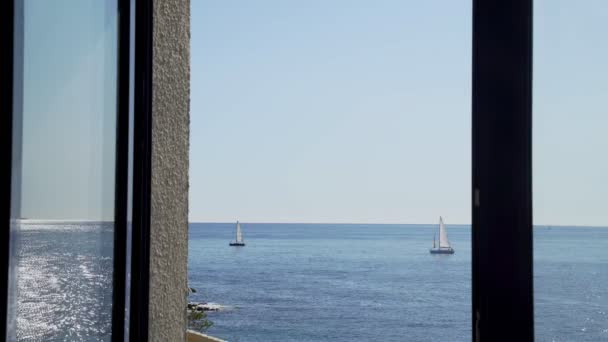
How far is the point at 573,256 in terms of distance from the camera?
2.16 ft

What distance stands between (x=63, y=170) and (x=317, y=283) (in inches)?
827

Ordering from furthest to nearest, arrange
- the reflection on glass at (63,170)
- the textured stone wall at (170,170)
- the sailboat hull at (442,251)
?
the sailboat hull at (442,251)
the textured stone wall at (170,170)
the reflection on glass at (63,170)

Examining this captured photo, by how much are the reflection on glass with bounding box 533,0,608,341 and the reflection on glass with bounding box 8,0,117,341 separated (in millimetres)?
583

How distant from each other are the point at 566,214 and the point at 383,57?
84.6 feet

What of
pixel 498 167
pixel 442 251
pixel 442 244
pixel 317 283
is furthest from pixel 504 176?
pixel 442 251

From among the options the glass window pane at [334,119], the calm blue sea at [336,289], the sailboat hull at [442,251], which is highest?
the glass window pane at [334,119]

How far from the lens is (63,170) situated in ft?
2.87

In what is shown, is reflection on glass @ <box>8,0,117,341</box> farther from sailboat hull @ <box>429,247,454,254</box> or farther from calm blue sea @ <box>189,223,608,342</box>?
sailboat hull @ <box>429,247,454,254</box>

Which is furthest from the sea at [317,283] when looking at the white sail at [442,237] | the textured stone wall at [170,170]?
the white sail at [442,237]

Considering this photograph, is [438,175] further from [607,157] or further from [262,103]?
[607,157]

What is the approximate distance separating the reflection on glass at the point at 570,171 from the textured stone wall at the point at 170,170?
687mm

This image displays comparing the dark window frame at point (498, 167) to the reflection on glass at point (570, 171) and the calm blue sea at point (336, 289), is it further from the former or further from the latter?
the calm blue sea at point (336, 289)

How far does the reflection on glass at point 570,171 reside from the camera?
2.11ft

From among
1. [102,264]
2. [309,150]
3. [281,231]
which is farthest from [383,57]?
[102,264]
